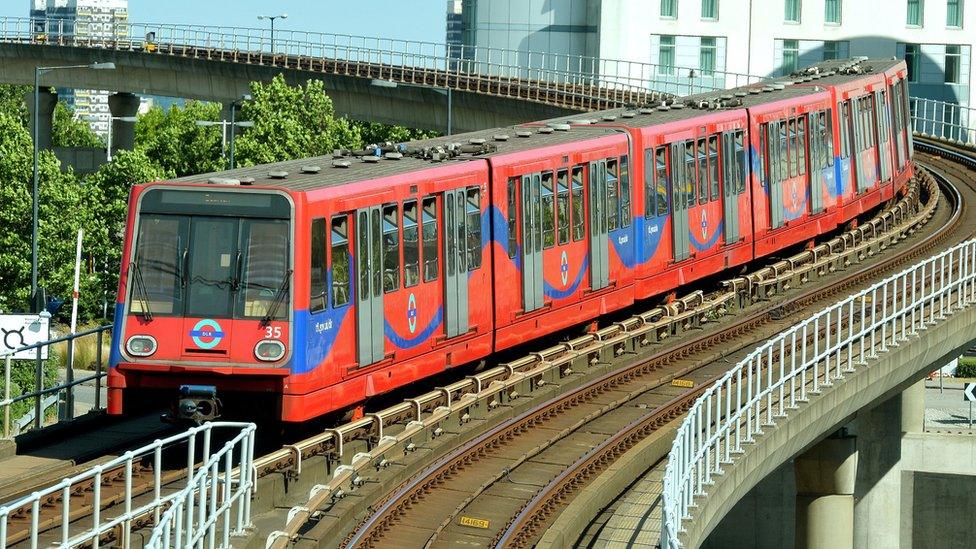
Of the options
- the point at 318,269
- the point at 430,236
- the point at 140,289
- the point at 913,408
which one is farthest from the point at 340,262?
the point at 913,408

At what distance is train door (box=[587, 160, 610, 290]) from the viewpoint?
26.5 metres

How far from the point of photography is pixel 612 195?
89.1 feet

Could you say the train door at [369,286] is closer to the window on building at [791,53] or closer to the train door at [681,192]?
the train door at [681,192]

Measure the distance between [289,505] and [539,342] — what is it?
903cm

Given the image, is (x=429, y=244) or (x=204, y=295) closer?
(x=204, y=295)

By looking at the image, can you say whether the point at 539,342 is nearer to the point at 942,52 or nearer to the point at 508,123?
the point at 508,123

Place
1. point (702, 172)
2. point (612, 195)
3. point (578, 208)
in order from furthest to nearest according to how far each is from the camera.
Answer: point (702, 172) < point (612, 195) < point (578, 208)

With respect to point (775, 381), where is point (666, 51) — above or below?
above

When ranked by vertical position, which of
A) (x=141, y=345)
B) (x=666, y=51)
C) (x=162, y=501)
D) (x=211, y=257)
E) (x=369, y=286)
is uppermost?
(x=666, y=51)

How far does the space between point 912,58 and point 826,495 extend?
176 feet

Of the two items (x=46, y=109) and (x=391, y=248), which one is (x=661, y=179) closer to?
(x=391, y=248)

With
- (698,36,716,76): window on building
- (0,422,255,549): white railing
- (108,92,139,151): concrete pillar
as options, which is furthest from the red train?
(698,36,716,76): window on building

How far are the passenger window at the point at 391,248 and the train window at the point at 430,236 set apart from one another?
0.70 metres

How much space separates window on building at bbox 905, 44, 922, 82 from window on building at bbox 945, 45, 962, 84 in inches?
55.5
